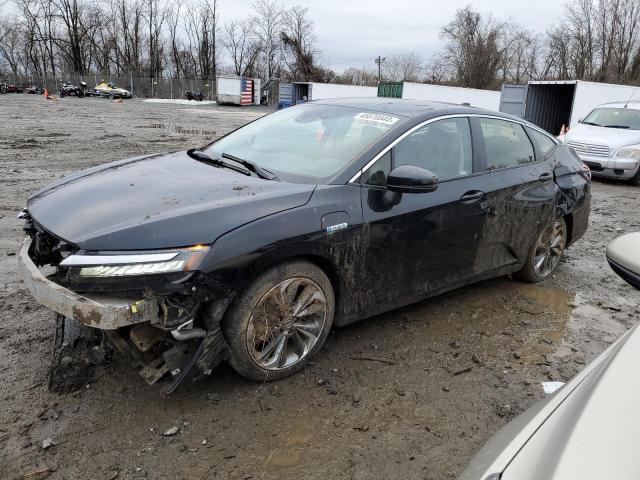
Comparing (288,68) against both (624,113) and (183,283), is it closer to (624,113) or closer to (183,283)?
(624,113)

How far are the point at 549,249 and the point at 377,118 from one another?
241cm

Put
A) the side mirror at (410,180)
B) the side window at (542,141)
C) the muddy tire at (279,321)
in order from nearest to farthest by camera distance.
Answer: the muddy tire at (279,321), the side mirror at (410,180), the side window at (542,141)

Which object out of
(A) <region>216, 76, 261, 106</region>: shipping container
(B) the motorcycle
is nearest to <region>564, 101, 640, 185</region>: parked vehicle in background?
(A) <region>216, 76, 261, 106</region>: shipping container

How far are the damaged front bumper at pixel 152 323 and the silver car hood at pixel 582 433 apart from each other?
62.8 inches

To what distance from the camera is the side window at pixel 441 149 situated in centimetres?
373

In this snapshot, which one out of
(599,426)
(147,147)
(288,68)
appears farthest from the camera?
(288,68)

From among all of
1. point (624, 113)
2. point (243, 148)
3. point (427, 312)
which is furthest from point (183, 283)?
point (624, 113)

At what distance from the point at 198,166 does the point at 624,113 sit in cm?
1251

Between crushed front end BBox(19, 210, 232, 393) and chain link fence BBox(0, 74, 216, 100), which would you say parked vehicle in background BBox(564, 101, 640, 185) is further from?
chain link fence BBox(0, 74, 216, 100)

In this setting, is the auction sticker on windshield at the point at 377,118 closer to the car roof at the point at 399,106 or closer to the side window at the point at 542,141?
the car roof at the point at 399,106

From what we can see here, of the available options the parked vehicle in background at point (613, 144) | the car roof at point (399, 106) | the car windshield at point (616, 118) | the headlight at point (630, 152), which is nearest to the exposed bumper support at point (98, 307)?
the car roof at point (399, 106)

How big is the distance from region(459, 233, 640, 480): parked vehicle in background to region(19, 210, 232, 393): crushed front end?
1.59 m

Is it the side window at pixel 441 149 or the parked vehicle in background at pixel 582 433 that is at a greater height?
the side window at pixel 441 149

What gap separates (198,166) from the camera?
3766mm
